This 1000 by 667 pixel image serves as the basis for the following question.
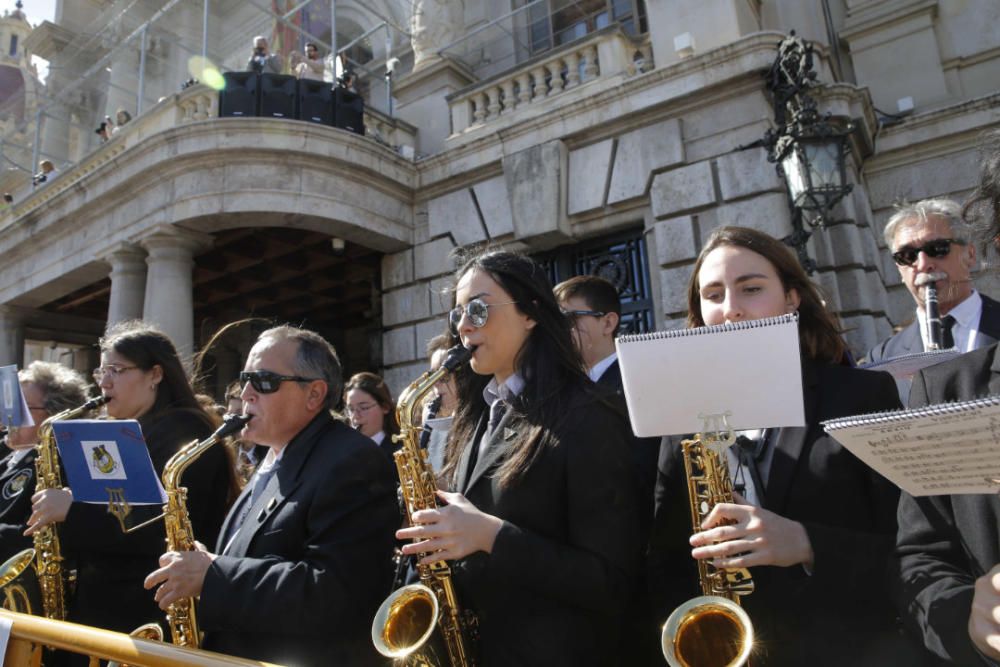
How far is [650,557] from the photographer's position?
2318 millimetres

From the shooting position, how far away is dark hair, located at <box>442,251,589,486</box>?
229 cm

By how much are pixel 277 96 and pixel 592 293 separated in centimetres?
677

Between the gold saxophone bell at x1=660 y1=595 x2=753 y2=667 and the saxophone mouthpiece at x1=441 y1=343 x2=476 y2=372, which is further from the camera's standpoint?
the saxophone mouthpiece at x1=441 y1=343 x2=476 y2=372

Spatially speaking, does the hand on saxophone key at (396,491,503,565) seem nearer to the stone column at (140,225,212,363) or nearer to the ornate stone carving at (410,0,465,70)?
the stone column at (140,225,212,363)

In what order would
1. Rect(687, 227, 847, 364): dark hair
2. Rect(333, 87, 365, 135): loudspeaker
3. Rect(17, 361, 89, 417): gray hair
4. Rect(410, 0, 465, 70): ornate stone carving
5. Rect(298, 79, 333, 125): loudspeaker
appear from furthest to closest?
Rect(410, 0, 465, 70): ornate stone carving, Rect(333, 87, 365, 135): loudspeaker, Rect(298, 79, 333, 125): loudspeaker, Rect(17, 361, 89, 417): gray hair, Rect(687, 227, 847, 364): dark hair

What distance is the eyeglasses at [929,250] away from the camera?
3.61 m

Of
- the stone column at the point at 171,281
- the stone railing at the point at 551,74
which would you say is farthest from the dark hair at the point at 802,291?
the stone column at the point at 171,281

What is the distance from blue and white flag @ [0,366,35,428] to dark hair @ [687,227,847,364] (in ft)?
14.1

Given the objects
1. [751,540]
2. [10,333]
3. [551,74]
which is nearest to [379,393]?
[751,540]

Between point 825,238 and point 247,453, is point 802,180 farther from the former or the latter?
point 247,453

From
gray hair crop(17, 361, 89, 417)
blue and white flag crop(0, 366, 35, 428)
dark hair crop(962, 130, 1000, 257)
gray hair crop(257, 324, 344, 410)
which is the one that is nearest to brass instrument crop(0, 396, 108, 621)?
blue and white flag crop(0, 366, 35, 428)

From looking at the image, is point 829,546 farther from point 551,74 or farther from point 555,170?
point 551,74

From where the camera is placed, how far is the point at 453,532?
202cm

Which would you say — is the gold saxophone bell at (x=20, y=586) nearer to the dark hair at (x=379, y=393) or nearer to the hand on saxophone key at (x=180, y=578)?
the hand on saxophone key at (x=180, y=578)
